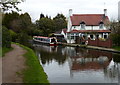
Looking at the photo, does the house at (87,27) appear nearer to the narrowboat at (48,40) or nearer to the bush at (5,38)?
the narrowboat at (48,40)

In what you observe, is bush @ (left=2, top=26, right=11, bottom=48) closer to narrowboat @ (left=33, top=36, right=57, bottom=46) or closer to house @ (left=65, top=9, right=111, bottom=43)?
narrowboat @ (left=33, top=36, right=57, bottom=46)

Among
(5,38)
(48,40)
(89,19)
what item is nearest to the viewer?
(5,38)

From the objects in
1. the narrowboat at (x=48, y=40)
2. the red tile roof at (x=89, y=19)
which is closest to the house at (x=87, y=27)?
the red tile roof at (x=89, y=19)

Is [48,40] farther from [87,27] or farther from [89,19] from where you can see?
[89,19]

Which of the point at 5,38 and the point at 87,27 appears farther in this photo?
the point at 87,27

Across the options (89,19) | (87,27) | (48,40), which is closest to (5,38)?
(48,40)

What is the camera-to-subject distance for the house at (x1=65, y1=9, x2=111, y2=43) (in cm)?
4888

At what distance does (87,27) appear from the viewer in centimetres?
5131

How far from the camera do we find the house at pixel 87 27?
160 ft

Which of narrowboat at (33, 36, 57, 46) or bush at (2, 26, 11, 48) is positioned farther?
narrowboat at (33, 36, 57, 46)

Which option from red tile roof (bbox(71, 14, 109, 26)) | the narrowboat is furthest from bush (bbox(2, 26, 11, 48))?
red tile roof (bbox(71, 14, 109, 26))

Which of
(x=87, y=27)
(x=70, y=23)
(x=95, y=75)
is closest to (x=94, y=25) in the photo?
(x=87, y=27)

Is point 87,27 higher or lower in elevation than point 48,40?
higher

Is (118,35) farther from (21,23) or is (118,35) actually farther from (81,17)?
(21,23)
